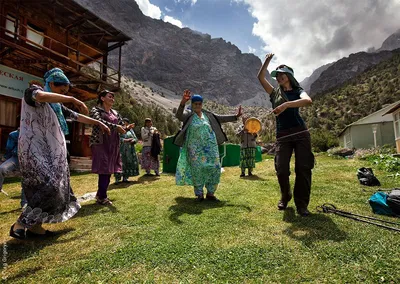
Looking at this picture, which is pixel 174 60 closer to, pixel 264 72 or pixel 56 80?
pixel 264 72

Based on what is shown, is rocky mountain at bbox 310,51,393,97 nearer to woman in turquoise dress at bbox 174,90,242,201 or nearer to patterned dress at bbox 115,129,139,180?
patterned dress at bbox 115,129,139,180

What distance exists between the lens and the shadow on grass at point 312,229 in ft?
8.11

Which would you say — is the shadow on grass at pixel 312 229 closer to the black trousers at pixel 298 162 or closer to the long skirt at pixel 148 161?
the black trousers at pixel 298 162

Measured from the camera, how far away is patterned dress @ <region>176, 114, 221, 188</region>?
178 inches

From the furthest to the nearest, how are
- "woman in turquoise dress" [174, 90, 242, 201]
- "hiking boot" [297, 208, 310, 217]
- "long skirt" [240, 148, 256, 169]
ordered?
"long skirt" [240, 148, 256, 169] < "woman in turquoise dress" [174, 90, 242, 201] < "hiking boot" [297, 208, 310, 217]

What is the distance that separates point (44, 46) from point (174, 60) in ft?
500

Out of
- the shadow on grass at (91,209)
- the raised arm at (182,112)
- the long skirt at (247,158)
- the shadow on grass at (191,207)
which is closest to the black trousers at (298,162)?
the shadow on grass at (191,207)

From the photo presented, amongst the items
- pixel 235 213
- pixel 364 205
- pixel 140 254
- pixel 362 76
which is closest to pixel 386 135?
pixel 364 205

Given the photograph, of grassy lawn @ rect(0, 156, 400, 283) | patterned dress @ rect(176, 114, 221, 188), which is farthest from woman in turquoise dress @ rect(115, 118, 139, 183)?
grassy lawn @ rect(0, 156, 400, 283)

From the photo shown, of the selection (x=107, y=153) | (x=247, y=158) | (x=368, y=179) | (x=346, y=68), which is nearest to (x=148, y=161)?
(x=247, y=158)

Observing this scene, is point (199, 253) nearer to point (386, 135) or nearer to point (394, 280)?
point (394, 280)

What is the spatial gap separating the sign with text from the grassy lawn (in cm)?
1006

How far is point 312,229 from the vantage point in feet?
8.96

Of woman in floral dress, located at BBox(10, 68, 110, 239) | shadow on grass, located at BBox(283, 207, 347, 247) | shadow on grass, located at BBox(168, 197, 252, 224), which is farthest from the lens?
shadow on grass, located at BBox(168, 197, 252, 224)
